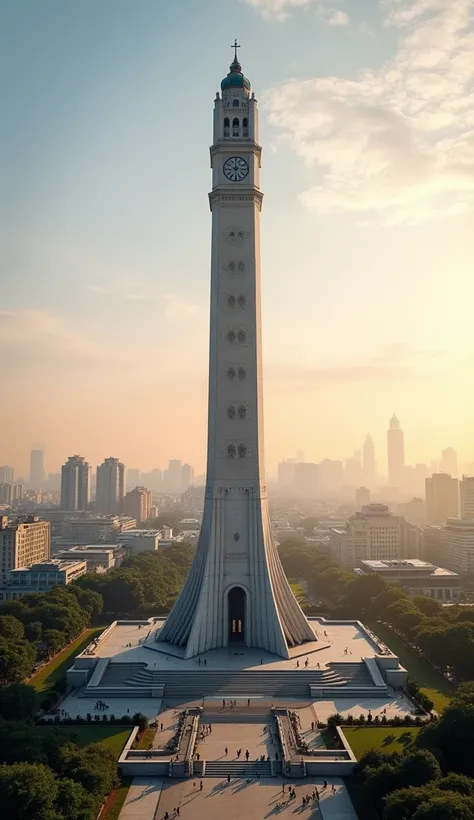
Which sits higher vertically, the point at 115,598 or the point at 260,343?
the point at 260,343

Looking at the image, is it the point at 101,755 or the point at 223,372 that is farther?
the point at 223,372

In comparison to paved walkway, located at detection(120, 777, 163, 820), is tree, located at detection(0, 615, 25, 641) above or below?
above

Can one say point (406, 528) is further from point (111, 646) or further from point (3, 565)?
point (111, 646)

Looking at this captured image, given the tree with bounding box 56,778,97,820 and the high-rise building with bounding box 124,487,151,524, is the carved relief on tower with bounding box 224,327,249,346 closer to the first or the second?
the tree with bounding box 56,778,97,820

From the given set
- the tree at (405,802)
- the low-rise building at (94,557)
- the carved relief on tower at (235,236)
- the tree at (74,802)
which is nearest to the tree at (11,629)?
the tree at (74,802)

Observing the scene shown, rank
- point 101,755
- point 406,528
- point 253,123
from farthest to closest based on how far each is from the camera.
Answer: point 406,528 → point 253,123 → point 101,755

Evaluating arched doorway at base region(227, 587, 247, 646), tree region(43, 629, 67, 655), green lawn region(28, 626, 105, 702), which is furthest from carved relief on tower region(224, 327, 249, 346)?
green lawn region(28, 626, 105, 702)

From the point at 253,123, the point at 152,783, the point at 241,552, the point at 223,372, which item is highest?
the point at 253,123

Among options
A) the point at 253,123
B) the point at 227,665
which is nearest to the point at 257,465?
the point at 227,665
